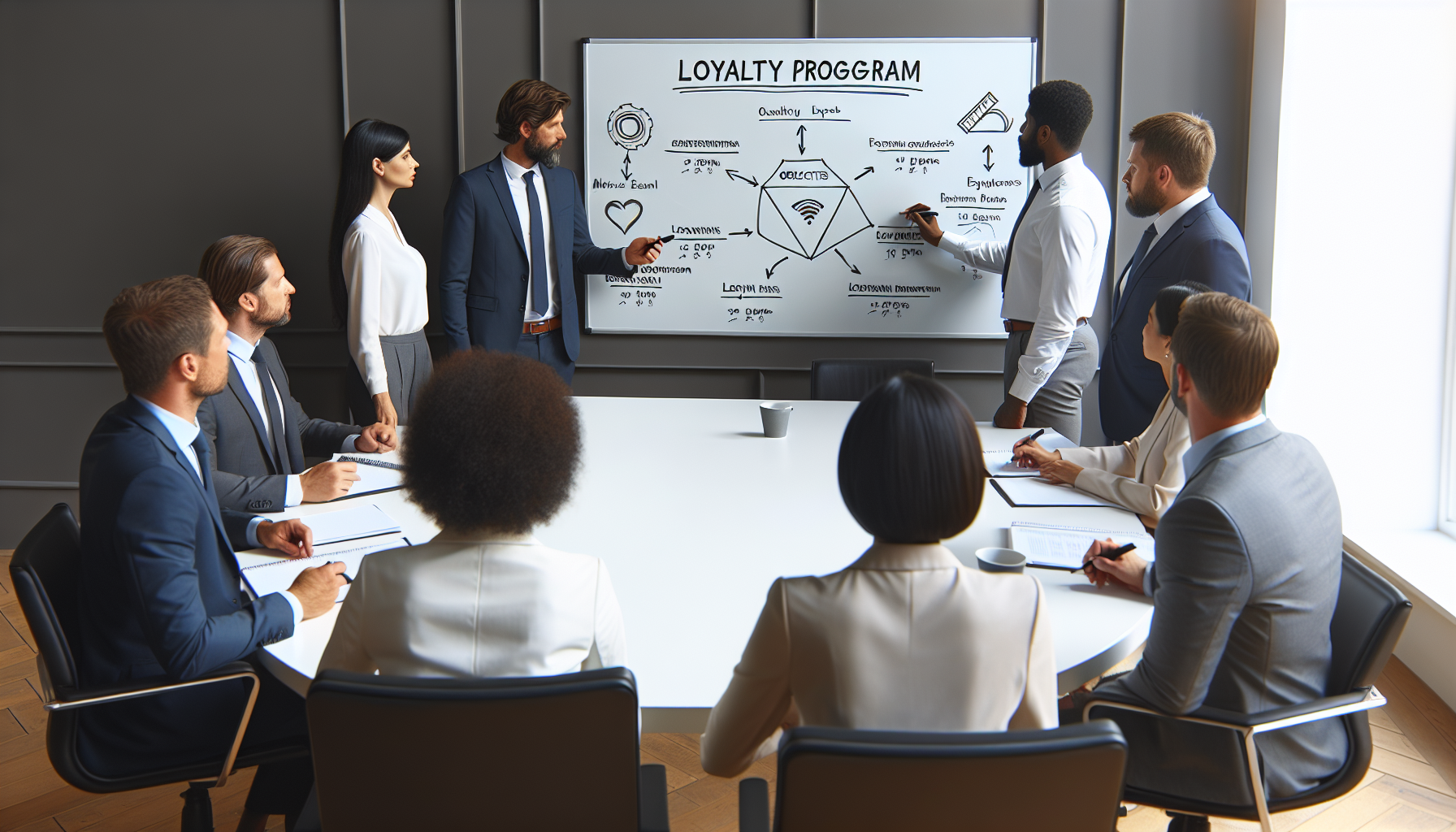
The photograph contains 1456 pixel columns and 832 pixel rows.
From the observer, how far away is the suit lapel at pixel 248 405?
7.43ft

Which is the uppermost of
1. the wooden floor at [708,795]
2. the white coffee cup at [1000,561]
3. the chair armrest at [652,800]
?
the white coffee cup at [1000,561]

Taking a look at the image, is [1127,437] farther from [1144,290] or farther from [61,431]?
[61,431]

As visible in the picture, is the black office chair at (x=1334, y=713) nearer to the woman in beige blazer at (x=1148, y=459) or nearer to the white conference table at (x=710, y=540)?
the white conference table at (x=710, y=540)

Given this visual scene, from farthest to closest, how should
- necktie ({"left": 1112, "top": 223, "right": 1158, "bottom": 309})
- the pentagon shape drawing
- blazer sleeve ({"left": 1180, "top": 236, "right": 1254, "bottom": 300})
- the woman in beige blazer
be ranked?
1. the pentagon shape drawing
2. necktie ({"left": 1112, "top": 223, "right": 1158, "bottom": 309})
3. blazer sleeve ({"left": 1180, "top": 236, "right": 1254, "bottom": 300})
4. the woman in beige blazer

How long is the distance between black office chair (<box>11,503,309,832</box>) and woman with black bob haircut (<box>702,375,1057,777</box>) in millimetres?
1009

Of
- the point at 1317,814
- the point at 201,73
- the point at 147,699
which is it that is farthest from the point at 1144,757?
the point at 201,73

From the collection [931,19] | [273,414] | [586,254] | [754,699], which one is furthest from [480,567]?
[931,19]

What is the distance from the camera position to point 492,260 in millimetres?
3898

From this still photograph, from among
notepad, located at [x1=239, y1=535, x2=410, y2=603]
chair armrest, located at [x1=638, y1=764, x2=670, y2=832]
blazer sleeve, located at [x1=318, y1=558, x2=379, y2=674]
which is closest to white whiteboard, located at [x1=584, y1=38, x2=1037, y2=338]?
notepad, located at [x1=239, y1=535, x2=410, y2=603]

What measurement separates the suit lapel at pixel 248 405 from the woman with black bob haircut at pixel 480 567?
118 centimetres

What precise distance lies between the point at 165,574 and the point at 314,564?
0.33 metres

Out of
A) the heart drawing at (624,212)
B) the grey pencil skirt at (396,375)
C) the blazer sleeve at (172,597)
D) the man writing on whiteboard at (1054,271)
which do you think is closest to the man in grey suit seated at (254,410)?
the blazer sleeve at (172,597)

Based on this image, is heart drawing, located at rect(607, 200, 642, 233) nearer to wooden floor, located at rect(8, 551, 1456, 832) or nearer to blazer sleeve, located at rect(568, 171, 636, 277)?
blazer sleeve, located at rect(568, 171, 636, 277)

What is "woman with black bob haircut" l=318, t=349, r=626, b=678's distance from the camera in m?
1.22
